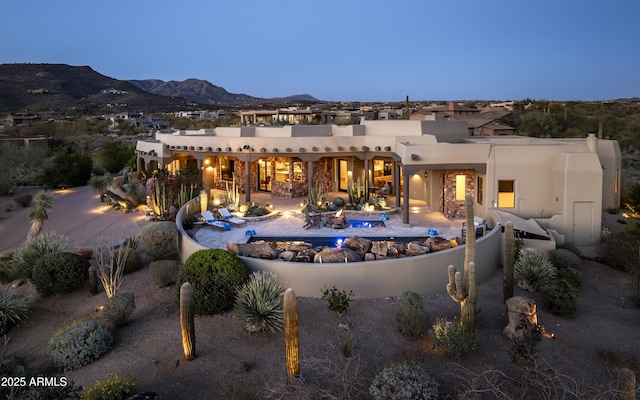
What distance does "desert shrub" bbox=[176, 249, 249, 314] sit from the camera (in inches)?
434

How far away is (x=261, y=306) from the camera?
10.3m

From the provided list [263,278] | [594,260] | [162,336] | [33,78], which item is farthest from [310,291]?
[33,78]

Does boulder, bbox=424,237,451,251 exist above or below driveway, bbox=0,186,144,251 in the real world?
above

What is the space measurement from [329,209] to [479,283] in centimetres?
832

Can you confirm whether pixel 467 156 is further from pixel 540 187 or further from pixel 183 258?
pixel 183 258

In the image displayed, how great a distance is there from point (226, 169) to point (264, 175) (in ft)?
8.46

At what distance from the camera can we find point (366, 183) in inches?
826

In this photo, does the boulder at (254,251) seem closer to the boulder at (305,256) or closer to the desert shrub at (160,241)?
the boulder at (305,256)

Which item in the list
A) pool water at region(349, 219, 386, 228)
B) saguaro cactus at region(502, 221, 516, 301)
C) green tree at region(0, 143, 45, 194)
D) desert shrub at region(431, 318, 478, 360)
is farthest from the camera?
green tree at region(0, 143, 45, 194)

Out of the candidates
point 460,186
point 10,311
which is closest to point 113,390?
point 10,311

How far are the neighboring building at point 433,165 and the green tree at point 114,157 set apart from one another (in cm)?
963

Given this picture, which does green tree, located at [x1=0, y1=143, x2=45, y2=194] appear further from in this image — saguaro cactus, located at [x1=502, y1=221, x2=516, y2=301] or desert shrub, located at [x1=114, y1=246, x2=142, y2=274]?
saguaro cactus, located at [x1=502, y1=221, x2=516, y2=301]

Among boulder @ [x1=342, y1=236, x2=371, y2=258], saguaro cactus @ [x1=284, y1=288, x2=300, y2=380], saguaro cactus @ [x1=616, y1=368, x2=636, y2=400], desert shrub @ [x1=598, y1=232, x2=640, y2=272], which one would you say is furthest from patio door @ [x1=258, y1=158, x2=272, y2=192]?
saguaro cactus @ [x1=616, y1=368, x2=636, y2=400]

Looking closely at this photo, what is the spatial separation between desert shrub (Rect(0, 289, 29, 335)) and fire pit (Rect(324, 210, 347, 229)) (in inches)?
382
